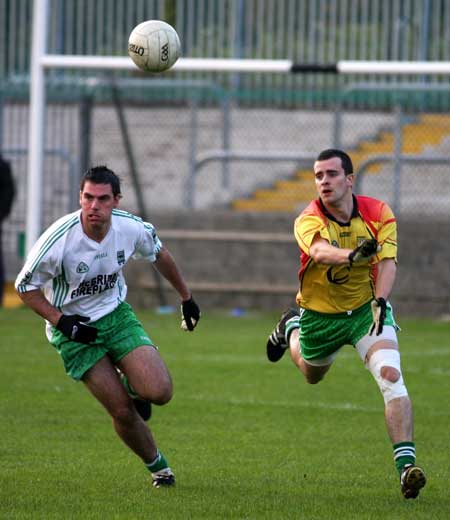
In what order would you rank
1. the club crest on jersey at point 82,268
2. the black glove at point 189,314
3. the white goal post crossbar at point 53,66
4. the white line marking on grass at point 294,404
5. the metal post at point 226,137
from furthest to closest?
the metal post at point 226,137 → the white goal post crossbar at point 53,66 → the white line marking on grass at point 294,404 → the black glove at point 189,314 → the club crest on jersey at point 82,268

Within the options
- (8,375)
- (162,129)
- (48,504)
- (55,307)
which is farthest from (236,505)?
(162,129)

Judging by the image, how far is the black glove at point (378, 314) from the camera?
7.73 metres

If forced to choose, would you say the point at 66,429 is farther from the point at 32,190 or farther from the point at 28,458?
the point at 32,190

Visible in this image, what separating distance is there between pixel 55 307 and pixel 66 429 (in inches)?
88.4

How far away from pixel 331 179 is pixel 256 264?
11002 mm

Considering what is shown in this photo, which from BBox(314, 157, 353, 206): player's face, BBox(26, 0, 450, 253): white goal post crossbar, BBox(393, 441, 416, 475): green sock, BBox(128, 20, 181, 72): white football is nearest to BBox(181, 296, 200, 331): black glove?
BBox(314, 157, 353, 206): player's face

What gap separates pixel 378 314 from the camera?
7746mm

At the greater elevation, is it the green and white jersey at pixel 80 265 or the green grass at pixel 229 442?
the green and white jersey at pixel 80 265

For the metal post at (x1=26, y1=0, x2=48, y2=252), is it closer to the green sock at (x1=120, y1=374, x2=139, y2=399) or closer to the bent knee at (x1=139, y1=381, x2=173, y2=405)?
the green sock at (x1=120, y1=374, x2=139, y2=399)

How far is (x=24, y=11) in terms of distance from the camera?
21.5 m

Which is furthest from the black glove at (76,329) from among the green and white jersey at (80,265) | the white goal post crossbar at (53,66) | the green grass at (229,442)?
the white goal post crossbar at (53,66)

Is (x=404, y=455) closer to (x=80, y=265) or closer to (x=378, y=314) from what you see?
(x=378, y=314)

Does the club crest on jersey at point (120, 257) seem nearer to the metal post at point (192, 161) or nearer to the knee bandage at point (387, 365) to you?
the knee bandage at point (387, 365)

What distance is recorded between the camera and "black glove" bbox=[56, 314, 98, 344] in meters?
7.68
